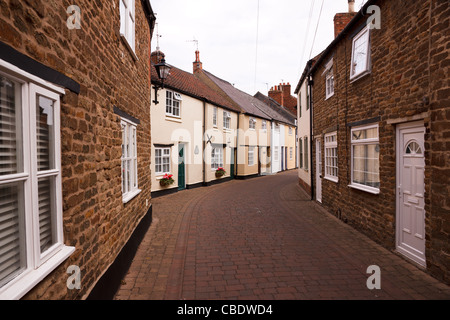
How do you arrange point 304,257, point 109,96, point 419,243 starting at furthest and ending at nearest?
point 304,257
point 419,243
point 109,96

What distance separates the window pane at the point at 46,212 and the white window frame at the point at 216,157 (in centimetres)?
1622

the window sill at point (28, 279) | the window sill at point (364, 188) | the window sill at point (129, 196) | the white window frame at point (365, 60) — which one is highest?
the white window frame at point (365, 60)

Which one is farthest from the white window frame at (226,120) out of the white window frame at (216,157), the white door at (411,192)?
the white door at (411,192)

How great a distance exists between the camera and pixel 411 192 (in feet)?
17.8

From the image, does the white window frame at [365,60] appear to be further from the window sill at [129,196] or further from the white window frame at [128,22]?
the window sill at [129,196]

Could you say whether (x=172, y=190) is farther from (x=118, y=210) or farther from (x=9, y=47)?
(x=9, y=47)

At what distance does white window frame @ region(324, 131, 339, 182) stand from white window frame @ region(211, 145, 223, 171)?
31.6ft

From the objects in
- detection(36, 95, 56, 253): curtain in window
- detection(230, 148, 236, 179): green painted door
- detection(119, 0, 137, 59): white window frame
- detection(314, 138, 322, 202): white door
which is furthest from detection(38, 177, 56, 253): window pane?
detection(230, 148, 236, 179): green painted door

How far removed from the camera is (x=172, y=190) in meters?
14.6

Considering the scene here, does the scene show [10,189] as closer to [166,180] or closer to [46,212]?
[46,212]

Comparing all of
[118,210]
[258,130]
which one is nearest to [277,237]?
[118,210]

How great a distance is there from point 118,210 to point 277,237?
3.93m

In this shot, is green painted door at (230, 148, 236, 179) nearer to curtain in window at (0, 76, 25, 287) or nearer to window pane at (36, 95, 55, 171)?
window pane at (36, 95, 55, 171)

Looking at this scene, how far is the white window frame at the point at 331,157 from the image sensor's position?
9.39 meters
